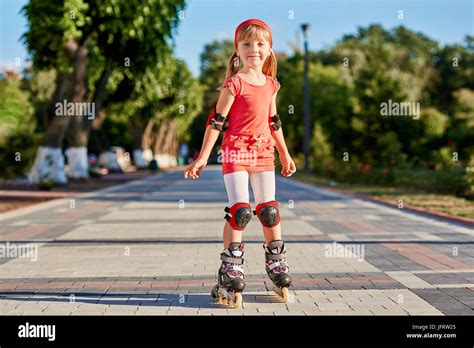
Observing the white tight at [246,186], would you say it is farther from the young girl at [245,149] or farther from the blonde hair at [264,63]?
the blonde hair at [264,63]

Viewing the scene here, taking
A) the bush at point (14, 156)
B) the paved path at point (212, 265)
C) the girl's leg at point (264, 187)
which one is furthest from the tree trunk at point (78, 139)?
the girl's leg at point (264, 187)

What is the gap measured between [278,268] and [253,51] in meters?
1.76

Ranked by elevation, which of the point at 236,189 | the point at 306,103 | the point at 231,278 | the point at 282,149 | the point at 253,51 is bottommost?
the point at 231,278

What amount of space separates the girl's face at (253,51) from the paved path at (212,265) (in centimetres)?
195

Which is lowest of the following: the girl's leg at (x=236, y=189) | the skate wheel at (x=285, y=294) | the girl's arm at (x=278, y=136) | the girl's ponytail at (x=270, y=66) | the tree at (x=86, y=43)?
the skate wheel at (x=285, y=294)

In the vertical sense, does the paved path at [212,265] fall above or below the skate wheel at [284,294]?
below

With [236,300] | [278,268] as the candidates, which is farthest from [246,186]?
[236,300]

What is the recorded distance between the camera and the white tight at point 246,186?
19.0 feet

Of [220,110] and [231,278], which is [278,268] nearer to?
[231,278]

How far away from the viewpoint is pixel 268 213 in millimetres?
5805

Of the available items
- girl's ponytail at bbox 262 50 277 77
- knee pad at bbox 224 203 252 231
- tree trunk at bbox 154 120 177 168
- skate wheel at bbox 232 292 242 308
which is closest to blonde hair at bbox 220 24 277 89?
girl's ponytail at bbox 262 50 277 77

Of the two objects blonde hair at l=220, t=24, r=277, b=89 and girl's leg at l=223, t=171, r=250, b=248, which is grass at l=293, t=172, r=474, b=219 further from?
girl's leg at l=223, t=171, r=250, b=248
